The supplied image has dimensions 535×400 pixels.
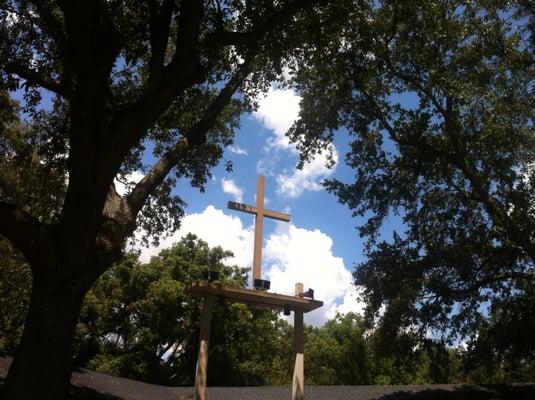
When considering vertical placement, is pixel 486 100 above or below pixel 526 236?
above

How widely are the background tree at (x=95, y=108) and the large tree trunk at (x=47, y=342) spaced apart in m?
0.01

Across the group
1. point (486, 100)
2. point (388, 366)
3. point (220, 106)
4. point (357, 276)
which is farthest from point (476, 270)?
point (388, 366)

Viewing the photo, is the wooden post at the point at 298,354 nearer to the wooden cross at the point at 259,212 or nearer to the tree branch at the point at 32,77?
the wooden cross at the point at 259,212

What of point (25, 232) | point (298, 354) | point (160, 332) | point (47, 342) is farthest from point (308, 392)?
point (25, 232)

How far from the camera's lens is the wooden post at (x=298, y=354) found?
11.7 metres

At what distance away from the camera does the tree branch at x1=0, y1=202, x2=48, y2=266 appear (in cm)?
585

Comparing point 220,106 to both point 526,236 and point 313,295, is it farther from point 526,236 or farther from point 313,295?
point 526,236

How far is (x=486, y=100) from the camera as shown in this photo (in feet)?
44.5

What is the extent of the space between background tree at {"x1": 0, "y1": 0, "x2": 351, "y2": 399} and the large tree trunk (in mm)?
11

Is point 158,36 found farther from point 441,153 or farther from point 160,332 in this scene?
point 160,332

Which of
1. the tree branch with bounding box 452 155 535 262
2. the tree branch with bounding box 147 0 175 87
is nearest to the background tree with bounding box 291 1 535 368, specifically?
the tree branch with bounding box 452 155 535 262

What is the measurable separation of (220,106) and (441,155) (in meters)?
7.35

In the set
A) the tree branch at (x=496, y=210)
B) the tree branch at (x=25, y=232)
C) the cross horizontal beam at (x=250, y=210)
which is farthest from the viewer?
the cross horizontal beam at (x=250, y=210)

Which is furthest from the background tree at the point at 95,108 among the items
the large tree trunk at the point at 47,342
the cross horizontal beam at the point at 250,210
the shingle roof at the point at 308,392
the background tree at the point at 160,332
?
the background tree at the point at 160,332
